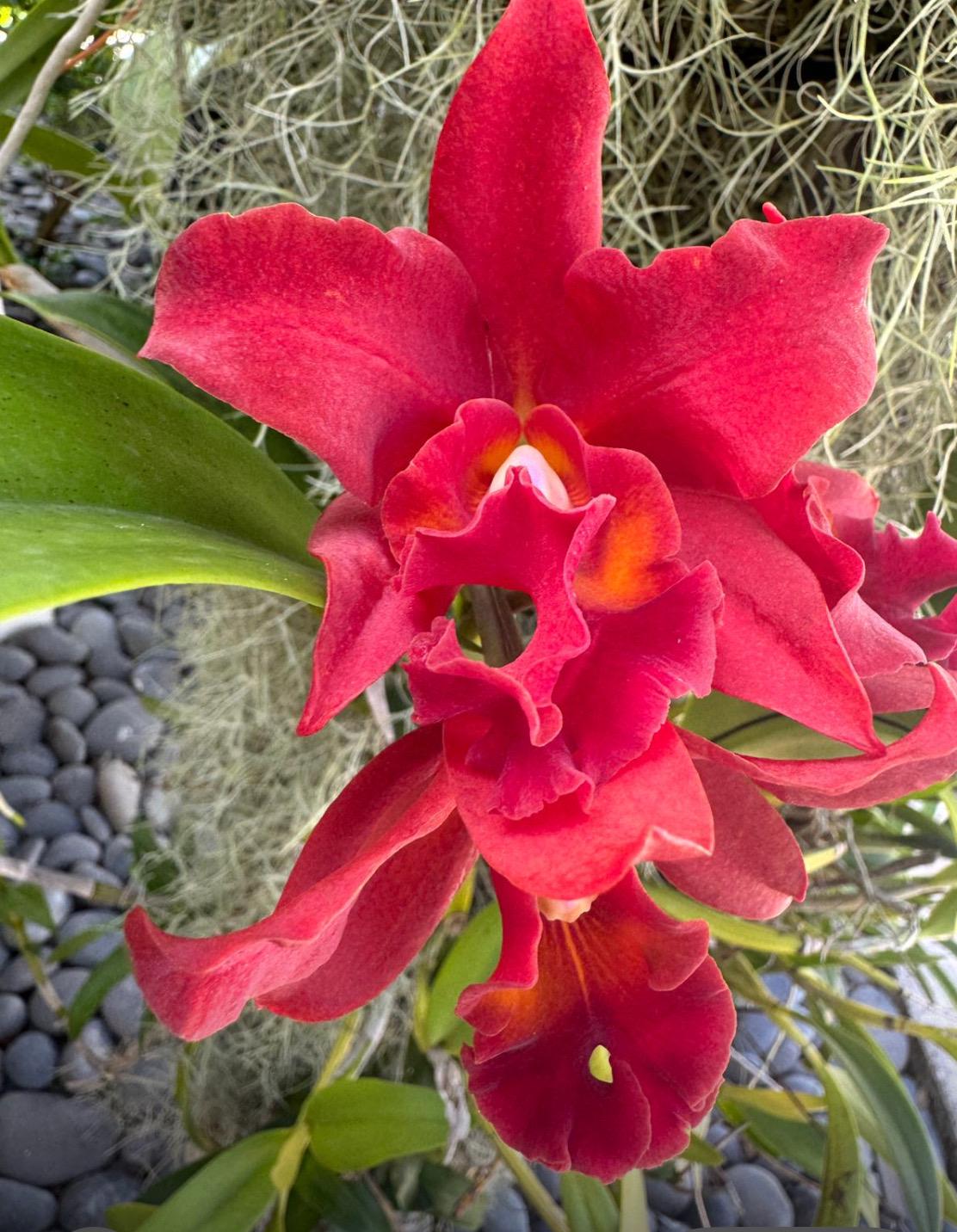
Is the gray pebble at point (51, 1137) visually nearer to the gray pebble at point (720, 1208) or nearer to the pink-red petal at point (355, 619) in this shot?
the gray pebble at point (720, 1208)

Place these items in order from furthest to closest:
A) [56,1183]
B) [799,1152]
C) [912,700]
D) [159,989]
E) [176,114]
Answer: [56,1183] → [799,1152] → [176,114] → [912,700] → [159,989]

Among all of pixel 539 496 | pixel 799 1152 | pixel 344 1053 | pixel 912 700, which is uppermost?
pixel 539 496

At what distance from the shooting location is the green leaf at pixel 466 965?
2.38 feet

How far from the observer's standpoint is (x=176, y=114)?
0.81 meters

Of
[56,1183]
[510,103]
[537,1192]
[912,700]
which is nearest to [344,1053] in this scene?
[537,1192]

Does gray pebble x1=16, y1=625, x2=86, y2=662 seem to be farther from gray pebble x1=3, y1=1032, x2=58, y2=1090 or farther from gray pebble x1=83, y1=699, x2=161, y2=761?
gray pebble x1=3, y1=1032, x2=58, y2=1090

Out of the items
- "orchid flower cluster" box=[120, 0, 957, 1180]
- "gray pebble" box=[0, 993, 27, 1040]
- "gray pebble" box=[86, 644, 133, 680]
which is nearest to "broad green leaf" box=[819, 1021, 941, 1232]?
"orchid flower cluster" box=[120, 0, 957, 1180]

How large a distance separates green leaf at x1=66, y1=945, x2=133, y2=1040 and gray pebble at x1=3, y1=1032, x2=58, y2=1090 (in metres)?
0.24

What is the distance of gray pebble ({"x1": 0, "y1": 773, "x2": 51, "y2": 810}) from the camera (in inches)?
62.1

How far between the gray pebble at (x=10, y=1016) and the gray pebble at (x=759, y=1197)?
95cm

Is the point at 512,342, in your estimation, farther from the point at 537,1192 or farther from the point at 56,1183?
the point at 56,1183

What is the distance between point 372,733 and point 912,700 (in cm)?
56

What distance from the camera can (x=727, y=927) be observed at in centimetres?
77

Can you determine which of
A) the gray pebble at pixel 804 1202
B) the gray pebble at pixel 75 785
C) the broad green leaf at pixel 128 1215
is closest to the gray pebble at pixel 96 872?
the gray pebble at pixel 75 785
